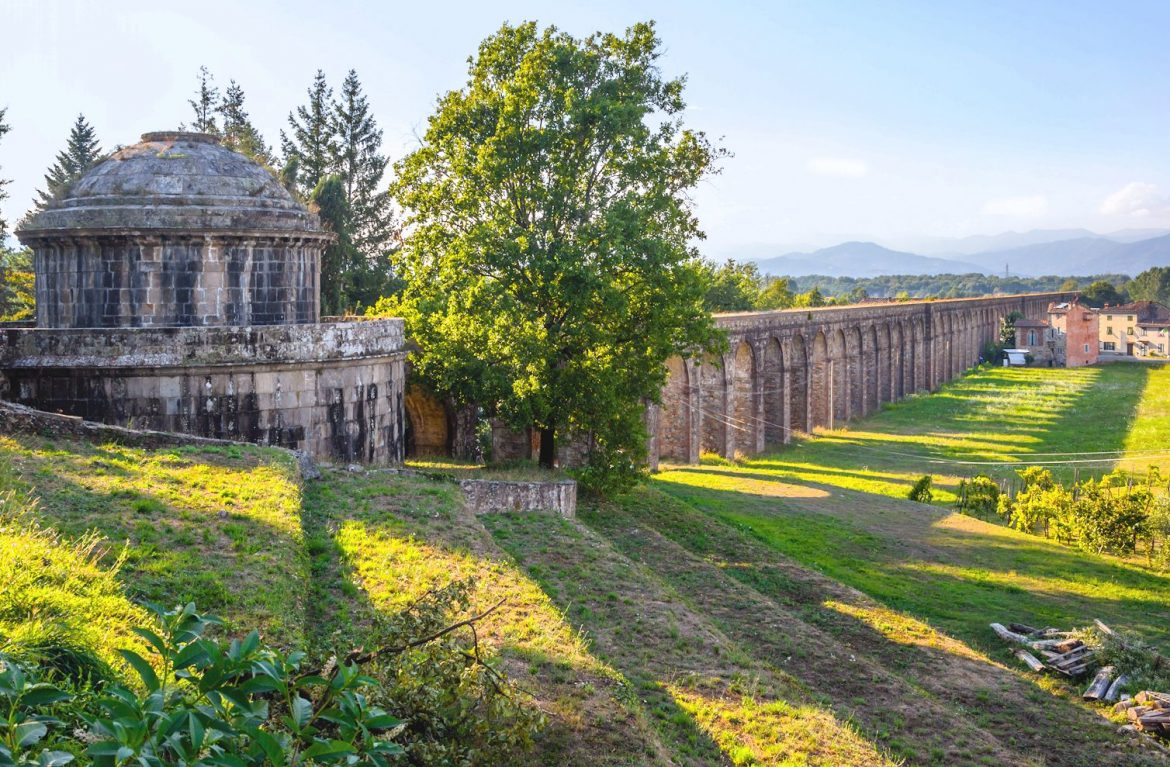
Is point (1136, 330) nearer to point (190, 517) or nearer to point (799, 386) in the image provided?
point (799, 386)

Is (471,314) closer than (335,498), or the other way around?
(335,498)

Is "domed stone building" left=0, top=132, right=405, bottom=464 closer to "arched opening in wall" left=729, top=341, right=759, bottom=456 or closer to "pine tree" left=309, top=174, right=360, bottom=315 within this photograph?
"pine tree" left=309, top=174, right=360, bottom=315

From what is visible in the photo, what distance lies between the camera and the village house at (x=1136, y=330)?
281ft

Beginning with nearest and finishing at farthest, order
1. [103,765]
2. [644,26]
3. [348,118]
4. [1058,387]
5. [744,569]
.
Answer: [103,765] < [744,569] < [644,26] < [348,118] < [1058,387]

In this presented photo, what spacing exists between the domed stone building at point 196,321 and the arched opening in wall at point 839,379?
99.4 ft

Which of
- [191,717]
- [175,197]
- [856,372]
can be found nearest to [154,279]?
[175,197]

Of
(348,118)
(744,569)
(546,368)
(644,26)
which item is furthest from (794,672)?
(348,118)

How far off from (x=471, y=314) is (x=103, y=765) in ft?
53.8

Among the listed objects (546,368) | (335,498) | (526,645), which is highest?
(546,368)

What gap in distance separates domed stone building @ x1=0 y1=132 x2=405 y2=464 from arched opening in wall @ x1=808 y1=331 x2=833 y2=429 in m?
28.8

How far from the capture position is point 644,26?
19984 millimetres

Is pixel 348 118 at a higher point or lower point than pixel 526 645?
higher

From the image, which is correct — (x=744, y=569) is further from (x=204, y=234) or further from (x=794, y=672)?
(x=204, y=234)

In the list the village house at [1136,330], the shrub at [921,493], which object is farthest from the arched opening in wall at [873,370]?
the village house at [1136,330]
